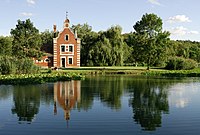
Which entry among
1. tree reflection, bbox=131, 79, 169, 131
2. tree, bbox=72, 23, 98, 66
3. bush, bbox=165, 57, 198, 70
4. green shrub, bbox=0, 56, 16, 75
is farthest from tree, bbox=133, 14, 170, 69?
tree reflection, bbox=131, 79, 169, 131

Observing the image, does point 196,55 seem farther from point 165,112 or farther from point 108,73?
point 165,112

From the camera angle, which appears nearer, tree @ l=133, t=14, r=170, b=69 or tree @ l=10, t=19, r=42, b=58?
tree @ l=10, t=19, r=42, b=58

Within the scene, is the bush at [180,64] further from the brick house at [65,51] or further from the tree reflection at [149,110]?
the tree reflection at [149,110]

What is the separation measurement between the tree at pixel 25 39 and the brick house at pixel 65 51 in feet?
21.6

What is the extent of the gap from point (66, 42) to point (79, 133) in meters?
42.7

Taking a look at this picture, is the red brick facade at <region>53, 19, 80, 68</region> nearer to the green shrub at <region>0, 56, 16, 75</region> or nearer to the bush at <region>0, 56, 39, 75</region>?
the bush at <region>0, 56, 39, 75</region>

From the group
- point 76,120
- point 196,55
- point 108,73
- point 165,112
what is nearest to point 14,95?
point 76,120

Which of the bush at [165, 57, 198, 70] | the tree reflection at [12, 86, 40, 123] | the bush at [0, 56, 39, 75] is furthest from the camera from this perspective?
A: the bush at [165, 57, 198, 70]

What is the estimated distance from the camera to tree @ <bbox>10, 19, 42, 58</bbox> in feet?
142

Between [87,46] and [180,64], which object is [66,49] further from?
[180,64]

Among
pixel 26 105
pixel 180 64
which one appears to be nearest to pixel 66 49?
pixel 180 64

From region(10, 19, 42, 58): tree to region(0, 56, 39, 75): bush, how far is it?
11480 millimetres

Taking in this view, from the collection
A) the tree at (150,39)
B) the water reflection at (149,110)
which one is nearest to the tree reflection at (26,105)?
the water reflection at (149,110)

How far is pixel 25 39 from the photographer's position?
1715 inches
